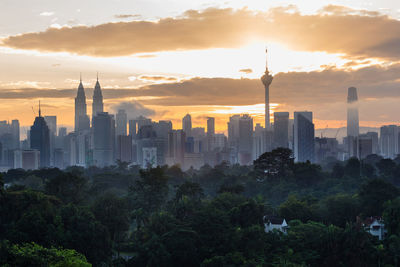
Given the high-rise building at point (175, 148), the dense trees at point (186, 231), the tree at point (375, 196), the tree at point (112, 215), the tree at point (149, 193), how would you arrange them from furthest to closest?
the high-rise building at point (175, 148) < the tree at point (149, 193) < the tree at point (375, 196) < the tree at point (112, 215) < the dense trees at point (186, 231)

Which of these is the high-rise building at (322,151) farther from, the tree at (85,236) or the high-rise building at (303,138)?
the tree at (85,236)

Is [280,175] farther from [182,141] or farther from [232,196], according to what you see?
[182,141]

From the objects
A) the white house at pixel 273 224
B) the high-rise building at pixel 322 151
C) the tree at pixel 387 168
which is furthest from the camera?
the high-rise building at pixel 322 151

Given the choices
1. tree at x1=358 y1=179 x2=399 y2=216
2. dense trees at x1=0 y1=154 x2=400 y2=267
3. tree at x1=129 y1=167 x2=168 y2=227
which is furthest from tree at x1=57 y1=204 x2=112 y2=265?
tree at x1=358 y1=179 x2=399 y2=216

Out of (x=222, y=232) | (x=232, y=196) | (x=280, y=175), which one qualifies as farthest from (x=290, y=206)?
(x=280, y=175)

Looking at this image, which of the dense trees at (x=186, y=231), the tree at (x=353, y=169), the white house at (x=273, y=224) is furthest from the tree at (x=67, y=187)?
the tree at (x=353, y=169)

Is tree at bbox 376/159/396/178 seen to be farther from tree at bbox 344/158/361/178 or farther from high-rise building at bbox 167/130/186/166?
high-rise building at bbox 167/130/186/166
